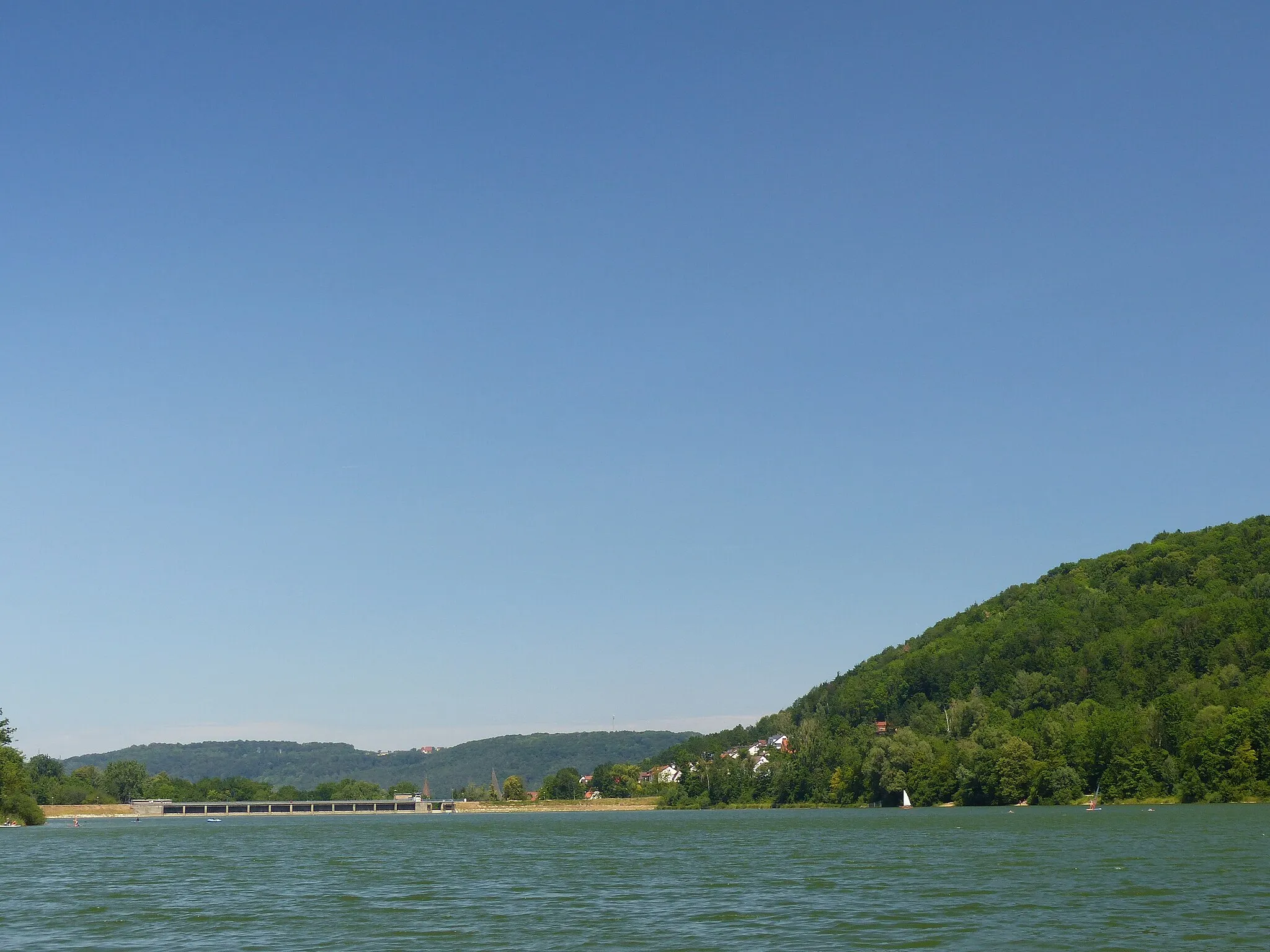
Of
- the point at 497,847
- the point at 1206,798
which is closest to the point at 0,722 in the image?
the point at 497,847

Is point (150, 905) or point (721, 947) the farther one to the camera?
point (150, 905)

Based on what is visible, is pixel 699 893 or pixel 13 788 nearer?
pixel 699 893

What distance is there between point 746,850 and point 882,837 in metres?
15.9

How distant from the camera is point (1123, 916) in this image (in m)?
43.3

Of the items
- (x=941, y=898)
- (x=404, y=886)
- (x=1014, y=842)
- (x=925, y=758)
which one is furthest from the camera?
(x=925, y=758)

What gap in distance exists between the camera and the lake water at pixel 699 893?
41438 mm

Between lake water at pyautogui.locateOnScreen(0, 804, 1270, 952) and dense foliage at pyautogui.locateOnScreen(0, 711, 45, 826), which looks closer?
lake water at pyautogui.locateOnScreen(0, 804, 1270, 952)

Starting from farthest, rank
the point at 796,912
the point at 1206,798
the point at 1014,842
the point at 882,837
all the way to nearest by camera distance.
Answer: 1. the point at 1206,798
2. the point at 882,837
3. the point at 1014,842
4. the point at 796,912

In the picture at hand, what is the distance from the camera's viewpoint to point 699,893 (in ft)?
189

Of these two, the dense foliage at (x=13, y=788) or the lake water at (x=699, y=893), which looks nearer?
the lake water at (x=699, y=893)

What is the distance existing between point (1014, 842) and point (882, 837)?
17782 mm

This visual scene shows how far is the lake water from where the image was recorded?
4144cm

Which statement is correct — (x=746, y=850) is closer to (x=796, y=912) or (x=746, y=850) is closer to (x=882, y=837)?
(x=882, y=837)

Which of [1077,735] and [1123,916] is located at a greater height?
[1077,735]
